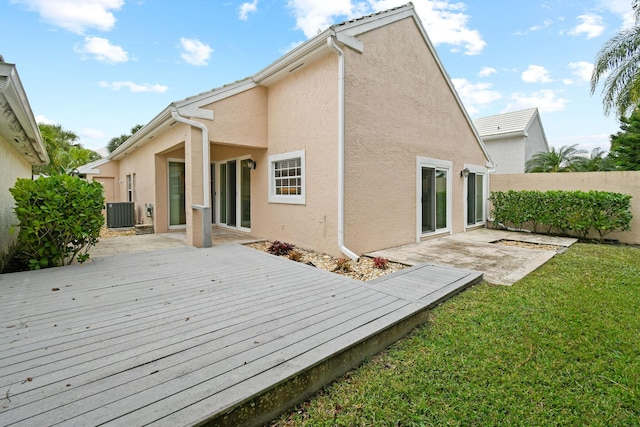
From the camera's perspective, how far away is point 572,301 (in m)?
4.67

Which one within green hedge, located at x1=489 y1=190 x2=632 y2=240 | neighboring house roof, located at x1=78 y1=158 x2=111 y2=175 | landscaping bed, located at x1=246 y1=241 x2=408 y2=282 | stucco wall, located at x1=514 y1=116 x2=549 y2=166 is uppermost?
stucco wall, located at x1=514 y1=116 x2=549 y2=166

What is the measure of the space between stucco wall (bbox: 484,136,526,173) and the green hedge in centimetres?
829

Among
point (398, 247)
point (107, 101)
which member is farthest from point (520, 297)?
point (107, 101)

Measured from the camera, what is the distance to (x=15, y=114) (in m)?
5.30

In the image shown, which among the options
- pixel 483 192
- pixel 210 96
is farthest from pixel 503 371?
pixel 483 192

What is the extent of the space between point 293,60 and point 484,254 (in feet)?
23.0

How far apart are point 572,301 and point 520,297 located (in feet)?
2.37

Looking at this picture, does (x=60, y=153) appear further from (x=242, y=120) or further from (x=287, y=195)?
(x=287, y=195)

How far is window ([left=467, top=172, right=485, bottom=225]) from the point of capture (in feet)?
40.5

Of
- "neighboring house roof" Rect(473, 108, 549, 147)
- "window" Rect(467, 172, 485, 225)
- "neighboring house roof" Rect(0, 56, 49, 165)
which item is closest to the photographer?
"neighboring house roof" Rect(0, 56, 49, 165)

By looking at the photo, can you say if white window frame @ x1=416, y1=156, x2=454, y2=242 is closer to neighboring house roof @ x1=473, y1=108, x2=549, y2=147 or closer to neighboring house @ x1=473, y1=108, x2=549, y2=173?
neighboring house @ x1=473, y1=108, x2=549, y2=173

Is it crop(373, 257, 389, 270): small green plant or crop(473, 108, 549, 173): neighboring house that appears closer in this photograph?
crop(373, 257, 389, 270): small green plant

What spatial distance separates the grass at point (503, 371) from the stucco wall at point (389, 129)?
3.39 metres

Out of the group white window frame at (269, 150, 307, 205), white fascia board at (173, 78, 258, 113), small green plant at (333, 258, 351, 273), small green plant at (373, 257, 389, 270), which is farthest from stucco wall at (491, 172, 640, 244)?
white fascia board at (173, 78, 258, 113)
